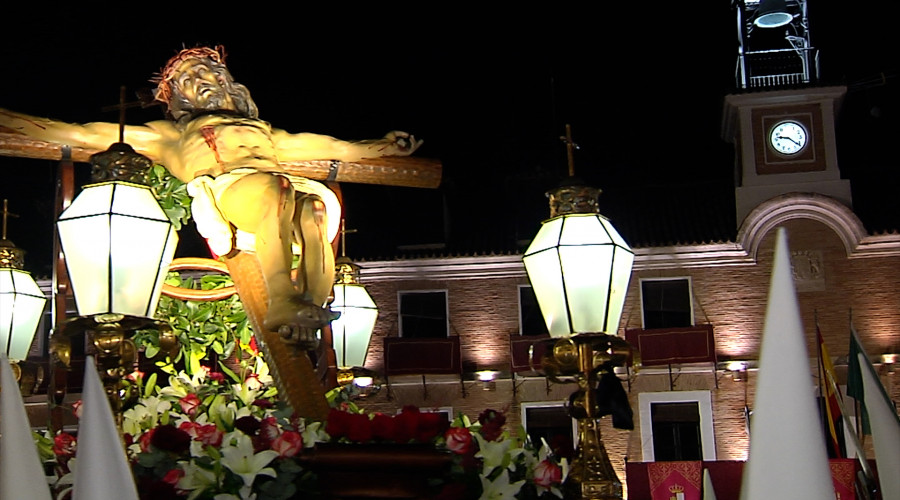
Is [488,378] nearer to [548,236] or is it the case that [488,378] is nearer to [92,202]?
[548,236]

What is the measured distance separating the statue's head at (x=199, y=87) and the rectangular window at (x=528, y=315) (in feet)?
66.4

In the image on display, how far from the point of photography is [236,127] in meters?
5.58

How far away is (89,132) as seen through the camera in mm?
5715

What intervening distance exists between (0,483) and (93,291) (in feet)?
8.26

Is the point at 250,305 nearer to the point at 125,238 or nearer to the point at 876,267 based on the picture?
the point at 125,238

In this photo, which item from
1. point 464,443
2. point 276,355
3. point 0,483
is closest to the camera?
point 0,483

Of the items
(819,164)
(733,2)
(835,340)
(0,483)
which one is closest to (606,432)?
(835,340)

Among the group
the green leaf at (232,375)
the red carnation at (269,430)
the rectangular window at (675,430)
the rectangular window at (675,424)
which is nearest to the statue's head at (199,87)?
the green leaf at (232,375)

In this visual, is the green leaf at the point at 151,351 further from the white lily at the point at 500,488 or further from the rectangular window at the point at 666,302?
the rectangular window at the point at 666,302

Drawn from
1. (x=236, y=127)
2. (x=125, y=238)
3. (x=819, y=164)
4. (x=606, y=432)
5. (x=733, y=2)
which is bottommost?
(x=606, y=432)

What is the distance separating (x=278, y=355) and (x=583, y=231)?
4.67 ft

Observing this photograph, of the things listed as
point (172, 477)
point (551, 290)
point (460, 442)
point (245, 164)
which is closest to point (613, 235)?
point (551, 290)

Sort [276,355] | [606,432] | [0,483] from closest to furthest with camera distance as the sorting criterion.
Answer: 1. [0,483]
2. [276,355]
3. [606,432]

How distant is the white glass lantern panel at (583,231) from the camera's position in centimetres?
505
